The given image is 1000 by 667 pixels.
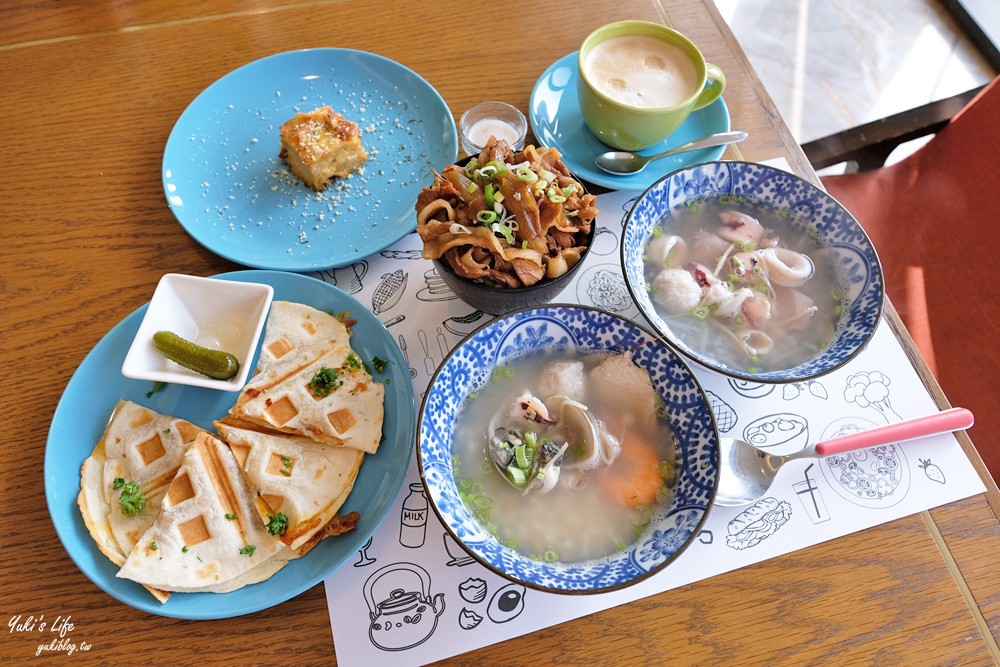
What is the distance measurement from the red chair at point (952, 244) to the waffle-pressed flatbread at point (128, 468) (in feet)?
6.32

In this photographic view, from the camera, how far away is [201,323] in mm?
1464

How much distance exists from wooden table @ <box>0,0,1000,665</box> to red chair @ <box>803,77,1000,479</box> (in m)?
0.44

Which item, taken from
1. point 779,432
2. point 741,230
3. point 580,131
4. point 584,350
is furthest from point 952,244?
point 584,350

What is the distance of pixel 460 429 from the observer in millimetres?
1318

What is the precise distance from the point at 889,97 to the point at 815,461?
3.34 m

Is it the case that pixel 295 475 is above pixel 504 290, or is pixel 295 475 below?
below

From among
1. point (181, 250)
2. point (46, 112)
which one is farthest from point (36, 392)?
point (46, 112)

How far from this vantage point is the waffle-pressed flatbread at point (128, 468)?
124 cm

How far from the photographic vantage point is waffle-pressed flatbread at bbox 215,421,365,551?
4.05 ft

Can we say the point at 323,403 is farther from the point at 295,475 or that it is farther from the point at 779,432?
the point at 779,432

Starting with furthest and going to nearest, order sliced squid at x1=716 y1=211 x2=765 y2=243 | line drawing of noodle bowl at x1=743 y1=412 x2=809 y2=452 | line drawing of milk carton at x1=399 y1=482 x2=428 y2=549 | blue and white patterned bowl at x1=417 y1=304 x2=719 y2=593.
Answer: sliced squid at x1=716 y1=211 x2=765 y2=243
line drawing of noodle bowl at x1=743 y1=412 x2=809 y2=452
line drawing of milk carton at x1=399 y1=482 x2=428 y2=549
blue and white patterned bowl at x1=417 y1=304 x2=719 y2=593

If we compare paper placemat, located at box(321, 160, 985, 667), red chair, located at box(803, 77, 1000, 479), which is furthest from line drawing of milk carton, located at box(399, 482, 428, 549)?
red chair, located at box(803, 77, 1000, 479)

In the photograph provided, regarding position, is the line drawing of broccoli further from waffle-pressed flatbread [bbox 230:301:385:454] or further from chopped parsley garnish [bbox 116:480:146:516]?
chopped parsley garnish [bbox 116:480:146:516]

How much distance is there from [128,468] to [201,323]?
0.34 meters
